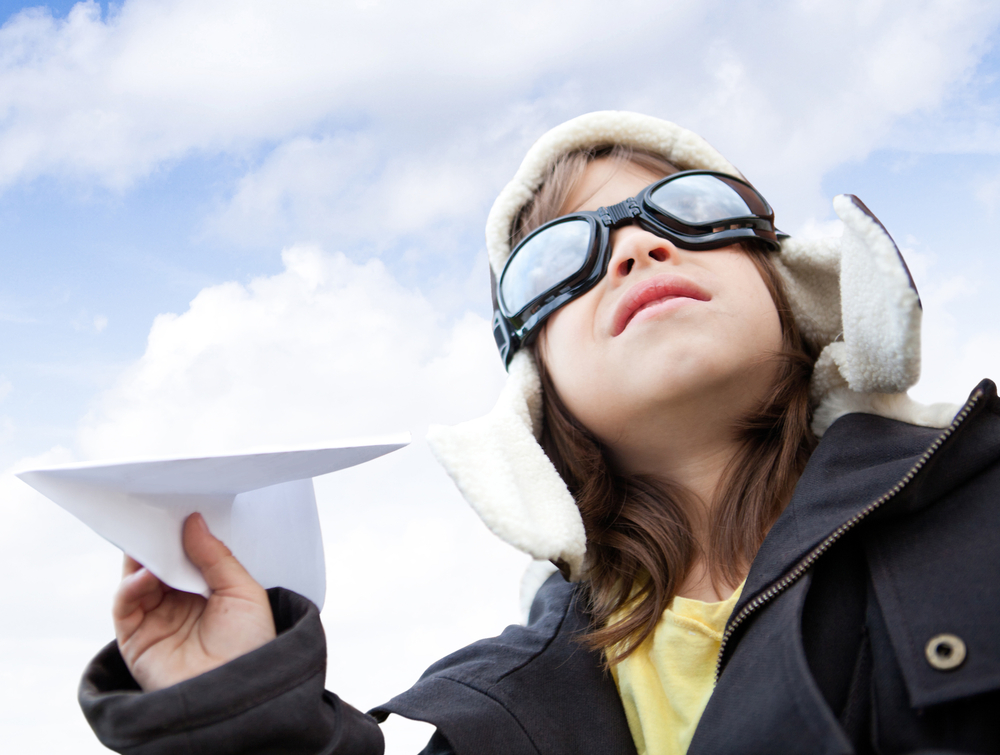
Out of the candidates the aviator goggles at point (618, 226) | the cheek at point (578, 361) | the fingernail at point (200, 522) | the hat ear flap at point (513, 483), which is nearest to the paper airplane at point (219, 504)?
the fingernail at point (200, 522)

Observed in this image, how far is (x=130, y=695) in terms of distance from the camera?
45.6 inches

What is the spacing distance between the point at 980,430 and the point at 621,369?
69 centimetres

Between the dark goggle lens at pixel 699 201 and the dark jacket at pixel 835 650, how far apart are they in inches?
25.4

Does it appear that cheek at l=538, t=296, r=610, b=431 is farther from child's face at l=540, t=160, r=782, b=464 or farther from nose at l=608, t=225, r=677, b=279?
nose at l=608, t=225, r=677, b=279

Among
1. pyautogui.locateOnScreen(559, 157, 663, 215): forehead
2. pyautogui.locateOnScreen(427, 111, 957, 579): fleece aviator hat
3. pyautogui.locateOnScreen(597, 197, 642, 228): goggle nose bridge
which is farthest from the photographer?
pyautogui.locateOnScreen(559, 157, 663, 215): forehead

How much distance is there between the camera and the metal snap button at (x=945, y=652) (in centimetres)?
101

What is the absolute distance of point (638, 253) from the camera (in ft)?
5.65

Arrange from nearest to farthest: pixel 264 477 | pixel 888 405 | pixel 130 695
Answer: pixel 130 695, pixel 264 477, pixel 888 405

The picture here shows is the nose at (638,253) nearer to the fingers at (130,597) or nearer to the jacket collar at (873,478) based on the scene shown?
the jacket collar at (873,478)

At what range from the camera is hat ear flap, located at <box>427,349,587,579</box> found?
154cm

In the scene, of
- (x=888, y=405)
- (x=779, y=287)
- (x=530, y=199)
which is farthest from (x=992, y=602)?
(x=530, y=199)

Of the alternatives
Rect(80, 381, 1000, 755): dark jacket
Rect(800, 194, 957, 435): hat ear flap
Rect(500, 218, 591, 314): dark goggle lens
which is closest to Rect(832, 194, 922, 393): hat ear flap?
Rect(800, 194, 957, 435): hat ear flap

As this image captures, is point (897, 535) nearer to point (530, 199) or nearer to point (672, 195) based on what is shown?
point (672, 195)

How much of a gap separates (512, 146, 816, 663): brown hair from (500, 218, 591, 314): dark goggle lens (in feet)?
0.46
